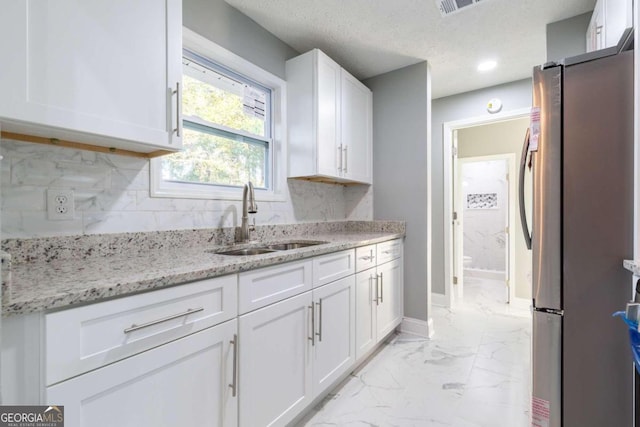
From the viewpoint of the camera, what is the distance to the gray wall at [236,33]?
170cm

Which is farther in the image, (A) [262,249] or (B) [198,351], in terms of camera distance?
(A) [262,249]

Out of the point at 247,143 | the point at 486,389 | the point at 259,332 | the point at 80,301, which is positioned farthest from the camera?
the point at 247,143

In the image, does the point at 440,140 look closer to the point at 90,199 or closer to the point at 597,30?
the point at 597,30

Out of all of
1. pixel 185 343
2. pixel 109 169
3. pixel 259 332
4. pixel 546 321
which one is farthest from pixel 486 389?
pixel 109 169

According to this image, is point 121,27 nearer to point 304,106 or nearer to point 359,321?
point 304,106

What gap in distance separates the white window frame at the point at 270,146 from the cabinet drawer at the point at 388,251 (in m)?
0.89

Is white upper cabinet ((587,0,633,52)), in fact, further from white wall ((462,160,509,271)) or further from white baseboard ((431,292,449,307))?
white wall ((462,160,509,271))

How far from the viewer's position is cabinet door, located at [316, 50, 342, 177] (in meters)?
2.22

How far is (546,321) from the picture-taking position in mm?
1289

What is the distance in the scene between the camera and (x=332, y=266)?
1.70 metres

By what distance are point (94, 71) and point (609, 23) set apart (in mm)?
2305

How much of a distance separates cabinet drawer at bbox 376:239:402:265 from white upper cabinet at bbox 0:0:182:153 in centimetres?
162

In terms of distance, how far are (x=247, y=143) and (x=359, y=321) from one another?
1.51 m

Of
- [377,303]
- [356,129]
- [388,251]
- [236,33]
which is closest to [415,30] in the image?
[356,129]
